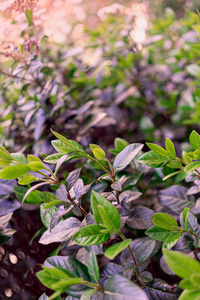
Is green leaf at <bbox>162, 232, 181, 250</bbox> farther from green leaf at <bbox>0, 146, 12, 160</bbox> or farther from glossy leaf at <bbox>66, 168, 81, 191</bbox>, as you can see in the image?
green leaf at <bbox>0, 146, 12, 160</bbox>

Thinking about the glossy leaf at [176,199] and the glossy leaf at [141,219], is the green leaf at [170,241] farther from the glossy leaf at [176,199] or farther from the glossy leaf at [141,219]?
the glossy leaf at [176,199]

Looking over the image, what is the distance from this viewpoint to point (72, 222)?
2.29 ft

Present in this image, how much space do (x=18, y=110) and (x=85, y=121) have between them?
0.33 m

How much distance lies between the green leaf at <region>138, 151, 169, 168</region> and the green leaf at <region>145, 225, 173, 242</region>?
0.18 metres

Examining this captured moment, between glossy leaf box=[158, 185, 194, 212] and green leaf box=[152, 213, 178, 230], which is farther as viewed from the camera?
glossy leaf box=[158, 185, 194, 212]

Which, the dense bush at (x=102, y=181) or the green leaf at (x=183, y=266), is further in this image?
the dense bush at (x=102, y=181)

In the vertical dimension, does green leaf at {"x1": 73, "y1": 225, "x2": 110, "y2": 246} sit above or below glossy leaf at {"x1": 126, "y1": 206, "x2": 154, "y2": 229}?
above

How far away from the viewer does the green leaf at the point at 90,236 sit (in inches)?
22.5

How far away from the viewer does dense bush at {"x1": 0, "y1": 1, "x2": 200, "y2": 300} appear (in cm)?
58

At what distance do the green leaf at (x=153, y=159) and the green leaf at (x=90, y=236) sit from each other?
0.77 feet

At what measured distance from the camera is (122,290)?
489 millimetres

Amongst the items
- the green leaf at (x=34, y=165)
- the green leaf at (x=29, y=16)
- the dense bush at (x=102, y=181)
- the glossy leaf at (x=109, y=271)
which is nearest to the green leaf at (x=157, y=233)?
the dense bush at (x=102, y=181)

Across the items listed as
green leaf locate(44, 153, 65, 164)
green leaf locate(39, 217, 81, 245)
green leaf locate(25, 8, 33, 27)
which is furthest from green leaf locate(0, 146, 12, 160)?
green leaf locate(25, 8, 33, 27)

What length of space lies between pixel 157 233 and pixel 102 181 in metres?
0.33
